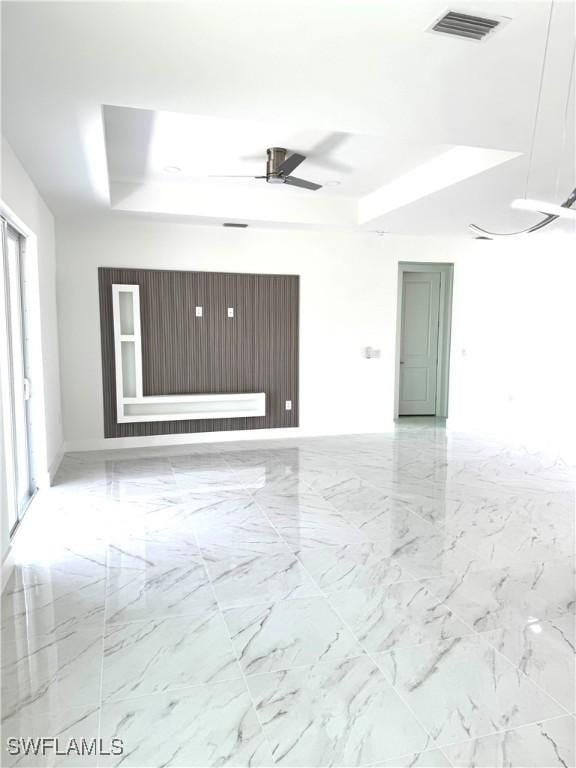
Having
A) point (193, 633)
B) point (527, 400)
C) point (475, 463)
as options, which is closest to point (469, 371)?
point (527, 400)

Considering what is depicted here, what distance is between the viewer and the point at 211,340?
255 inches

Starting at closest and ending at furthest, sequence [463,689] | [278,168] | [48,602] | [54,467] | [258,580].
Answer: [463,689] → [48,602] → [258,580] → [278,168] → [54,467]

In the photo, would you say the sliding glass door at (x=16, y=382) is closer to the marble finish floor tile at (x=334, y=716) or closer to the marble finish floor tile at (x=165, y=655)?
the marble finish floor tile at (x=165, y=655)

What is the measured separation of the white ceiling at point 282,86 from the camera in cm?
207

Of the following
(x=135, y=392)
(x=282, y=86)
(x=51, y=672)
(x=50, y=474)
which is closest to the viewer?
(x=51, y=672)

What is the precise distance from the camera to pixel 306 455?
19.5 ft

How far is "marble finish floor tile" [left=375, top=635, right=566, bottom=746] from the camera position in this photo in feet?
6.34

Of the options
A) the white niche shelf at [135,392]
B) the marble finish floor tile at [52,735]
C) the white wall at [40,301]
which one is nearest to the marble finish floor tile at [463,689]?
the marble finish floor tile at [52,735]

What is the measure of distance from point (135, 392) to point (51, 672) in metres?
4.25

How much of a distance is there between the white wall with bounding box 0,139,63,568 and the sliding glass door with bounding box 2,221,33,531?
0.37 ft

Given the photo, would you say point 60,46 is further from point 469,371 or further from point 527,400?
point 527,400

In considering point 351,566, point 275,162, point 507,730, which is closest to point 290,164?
point 275,162

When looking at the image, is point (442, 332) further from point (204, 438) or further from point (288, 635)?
point (288, 635)

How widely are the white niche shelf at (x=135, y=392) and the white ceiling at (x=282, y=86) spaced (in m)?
1.59
